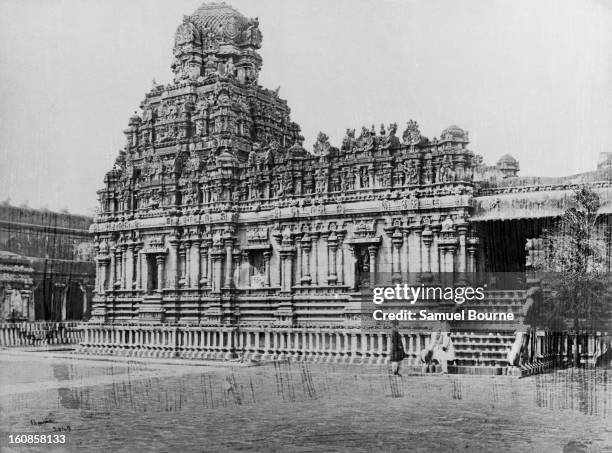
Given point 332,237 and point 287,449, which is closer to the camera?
point 287,449

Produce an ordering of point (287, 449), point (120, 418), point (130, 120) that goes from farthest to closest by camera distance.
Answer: point (130, 120) < point (120, 418) < point (287, 449)

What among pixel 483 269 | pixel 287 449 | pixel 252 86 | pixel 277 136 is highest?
pixel 252 86

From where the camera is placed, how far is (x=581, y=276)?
23.8 metres

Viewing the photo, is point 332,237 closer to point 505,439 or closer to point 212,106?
point 212,106

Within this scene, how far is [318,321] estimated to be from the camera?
2741 centimetres

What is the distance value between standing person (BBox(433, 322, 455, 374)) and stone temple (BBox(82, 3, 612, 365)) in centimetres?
57

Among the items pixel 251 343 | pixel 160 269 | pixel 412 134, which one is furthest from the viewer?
pixel 160 269

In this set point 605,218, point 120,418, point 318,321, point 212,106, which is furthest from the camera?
point 212,106

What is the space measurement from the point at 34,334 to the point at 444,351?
23.0 meters

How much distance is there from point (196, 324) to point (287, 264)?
14.6ft

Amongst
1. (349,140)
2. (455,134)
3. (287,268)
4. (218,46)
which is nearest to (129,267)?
(287,268)

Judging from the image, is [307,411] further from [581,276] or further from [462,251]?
[581,276]

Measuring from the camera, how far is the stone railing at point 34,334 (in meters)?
35.6

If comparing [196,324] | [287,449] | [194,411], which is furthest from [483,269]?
[287,449]
